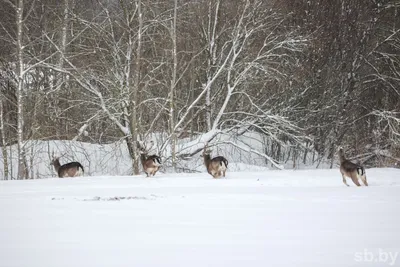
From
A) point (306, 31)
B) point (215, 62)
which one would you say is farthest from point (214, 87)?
point (306, 31)

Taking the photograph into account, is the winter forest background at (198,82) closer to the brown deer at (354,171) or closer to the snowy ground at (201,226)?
the brown deer at (354,171)

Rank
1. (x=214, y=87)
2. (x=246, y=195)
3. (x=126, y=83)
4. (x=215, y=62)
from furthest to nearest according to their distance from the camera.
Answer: (x=214, y=87) < (x=215, y=62) < (x=126, y=83) < (x=246, y=195)

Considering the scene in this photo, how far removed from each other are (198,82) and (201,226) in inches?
618

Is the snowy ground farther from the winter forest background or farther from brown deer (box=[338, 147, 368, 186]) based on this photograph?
the winter forest background

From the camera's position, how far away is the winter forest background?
59.1 feet

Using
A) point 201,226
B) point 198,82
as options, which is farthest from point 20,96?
point 201,226

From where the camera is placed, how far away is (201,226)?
6730 millimetres

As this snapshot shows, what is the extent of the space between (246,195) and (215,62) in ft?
37.9

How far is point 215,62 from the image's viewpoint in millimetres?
20438

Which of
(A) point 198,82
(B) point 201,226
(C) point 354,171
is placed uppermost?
(A) point 198,82

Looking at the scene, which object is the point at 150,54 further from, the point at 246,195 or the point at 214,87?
the point at 246,195

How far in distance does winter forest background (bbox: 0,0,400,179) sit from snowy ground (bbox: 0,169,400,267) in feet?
24.7

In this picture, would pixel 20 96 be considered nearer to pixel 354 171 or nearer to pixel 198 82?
pixel 198 82

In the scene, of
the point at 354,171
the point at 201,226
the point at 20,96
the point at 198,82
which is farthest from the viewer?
the point at 198,82
